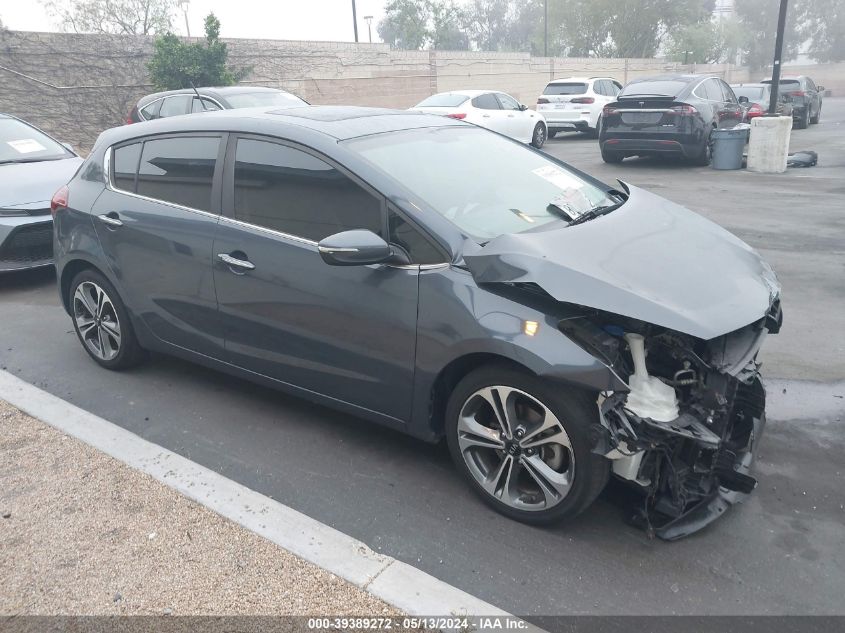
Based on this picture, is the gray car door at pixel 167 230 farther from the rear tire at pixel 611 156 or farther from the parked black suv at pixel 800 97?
the parked black suv at pixel 800 97

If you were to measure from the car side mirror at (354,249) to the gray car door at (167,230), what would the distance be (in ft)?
3.59

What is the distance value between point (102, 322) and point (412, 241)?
2664mm

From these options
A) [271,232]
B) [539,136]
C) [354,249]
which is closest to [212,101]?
[271,232]

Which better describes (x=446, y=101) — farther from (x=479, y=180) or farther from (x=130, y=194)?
(x=479, y=180)

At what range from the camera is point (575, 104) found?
2094 cm

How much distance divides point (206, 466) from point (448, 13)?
231ft

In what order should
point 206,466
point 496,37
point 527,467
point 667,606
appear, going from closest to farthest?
point 667,606
point 527,467
point 206,466
point 496,37

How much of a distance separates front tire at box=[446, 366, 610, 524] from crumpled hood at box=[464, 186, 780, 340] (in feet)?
1.35

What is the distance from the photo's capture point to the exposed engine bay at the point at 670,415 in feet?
9.75

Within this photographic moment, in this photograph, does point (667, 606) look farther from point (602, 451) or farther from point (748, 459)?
point (748, 459)

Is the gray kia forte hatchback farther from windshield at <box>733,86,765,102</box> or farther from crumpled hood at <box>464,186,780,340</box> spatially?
windshield at <box>733,86,765,102</box>

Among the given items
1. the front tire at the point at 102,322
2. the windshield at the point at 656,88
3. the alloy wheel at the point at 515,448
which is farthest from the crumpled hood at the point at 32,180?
the windshield at the point at 656,88

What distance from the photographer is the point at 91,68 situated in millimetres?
19297

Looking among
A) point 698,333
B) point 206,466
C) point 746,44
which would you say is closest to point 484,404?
point 698,333
